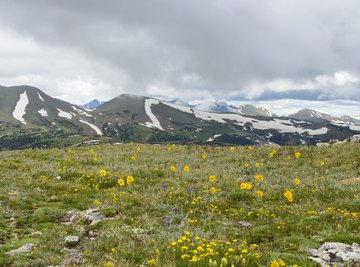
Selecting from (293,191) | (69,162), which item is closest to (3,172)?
(69,162)

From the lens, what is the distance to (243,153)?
2330 cm

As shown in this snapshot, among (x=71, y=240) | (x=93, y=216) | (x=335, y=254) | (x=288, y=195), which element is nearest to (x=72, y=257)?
(x=71, y=240)

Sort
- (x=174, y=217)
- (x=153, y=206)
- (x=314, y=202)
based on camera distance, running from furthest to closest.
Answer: (x=314, y=202)
(x=153, y=206)
(x=174, y=217)

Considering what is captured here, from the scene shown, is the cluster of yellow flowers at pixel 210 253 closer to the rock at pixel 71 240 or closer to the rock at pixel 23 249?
the rock at pixel 71 240

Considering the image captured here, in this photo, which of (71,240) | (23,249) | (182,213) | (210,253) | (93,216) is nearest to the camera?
(210,253)

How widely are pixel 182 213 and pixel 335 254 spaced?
4.15 metres

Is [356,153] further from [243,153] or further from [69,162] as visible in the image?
[69,162]

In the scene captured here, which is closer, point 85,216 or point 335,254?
point 335,254

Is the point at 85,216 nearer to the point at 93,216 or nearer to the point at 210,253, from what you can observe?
the point at 93,216

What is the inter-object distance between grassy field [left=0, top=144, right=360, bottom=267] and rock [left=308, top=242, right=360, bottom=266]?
0.24m

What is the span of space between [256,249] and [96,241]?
10.8 ft

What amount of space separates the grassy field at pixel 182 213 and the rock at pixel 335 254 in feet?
0.79

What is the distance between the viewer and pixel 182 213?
9.41 meters

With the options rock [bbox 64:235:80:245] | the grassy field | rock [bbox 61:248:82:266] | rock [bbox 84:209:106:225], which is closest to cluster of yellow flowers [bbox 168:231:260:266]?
the grassy field
